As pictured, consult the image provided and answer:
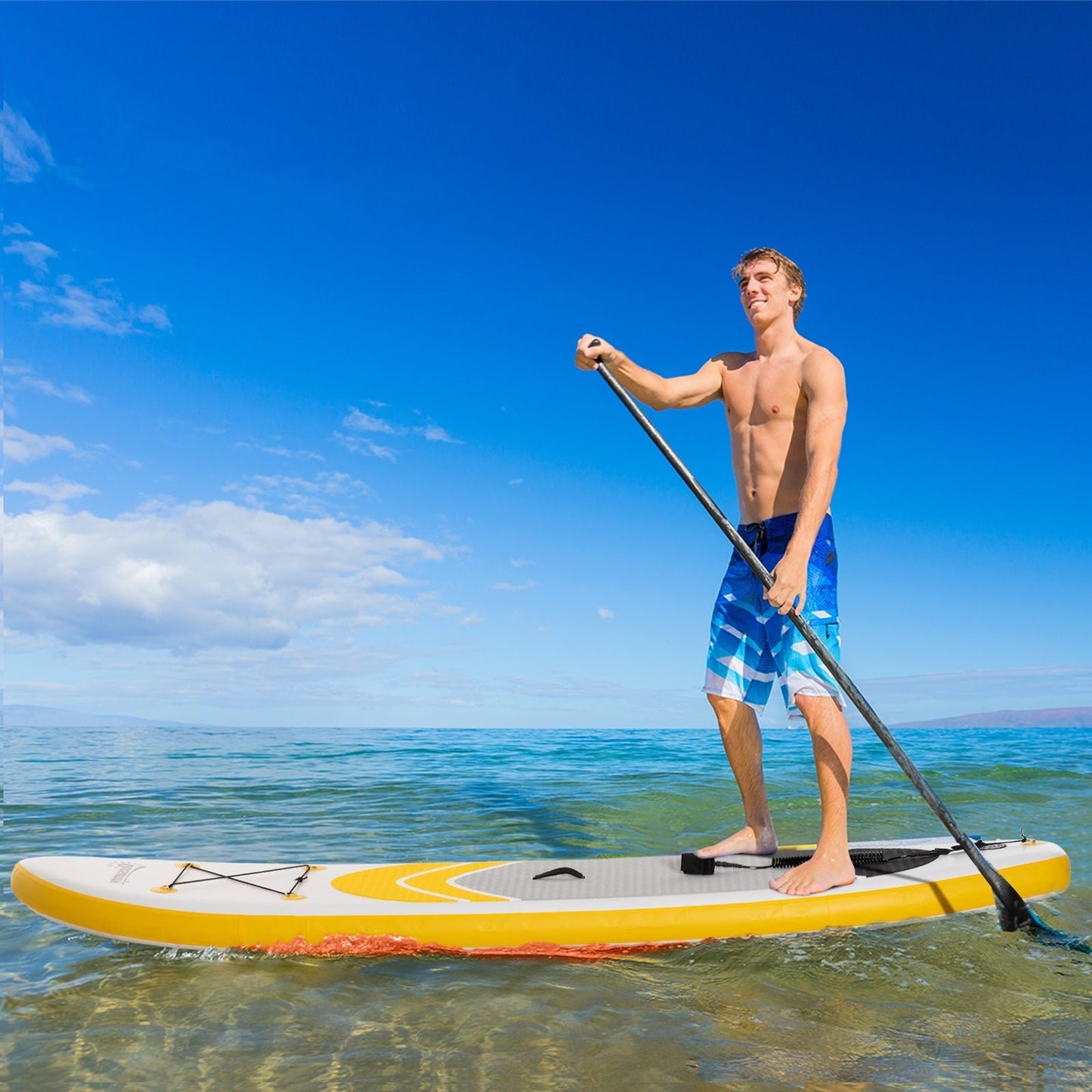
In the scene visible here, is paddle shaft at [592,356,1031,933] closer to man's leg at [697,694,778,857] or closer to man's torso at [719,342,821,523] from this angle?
man's torso at [719,342,821,523]

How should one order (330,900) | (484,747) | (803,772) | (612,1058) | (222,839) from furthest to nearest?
1. (484,747)
2. (803,772)
3. (222,839)
4. (330,900)
5. (612,1058)

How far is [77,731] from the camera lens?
73.8 feet

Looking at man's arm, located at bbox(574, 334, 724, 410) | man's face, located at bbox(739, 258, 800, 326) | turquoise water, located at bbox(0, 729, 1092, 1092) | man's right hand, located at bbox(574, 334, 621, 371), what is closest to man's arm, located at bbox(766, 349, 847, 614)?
man's face, located at bbox(739, 258, 800, 326)

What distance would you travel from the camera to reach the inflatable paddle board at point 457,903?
3.32 metres

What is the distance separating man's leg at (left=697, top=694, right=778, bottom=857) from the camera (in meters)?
4.00

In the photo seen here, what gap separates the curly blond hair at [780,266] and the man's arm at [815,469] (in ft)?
1.60

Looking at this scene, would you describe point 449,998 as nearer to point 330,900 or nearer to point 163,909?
point 330,900

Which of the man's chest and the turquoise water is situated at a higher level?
the man's chest

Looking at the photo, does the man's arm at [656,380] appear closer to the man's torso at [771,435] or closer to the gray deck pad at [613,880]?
the man's torso at [771,435]

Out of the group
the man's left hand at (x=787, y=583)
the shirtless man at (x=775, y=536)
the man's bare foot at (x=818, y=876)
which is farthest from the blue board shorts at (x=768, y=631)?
the man's bare foot at (x=818, y=876)

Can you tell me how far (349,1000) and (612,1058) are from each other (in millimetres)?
964

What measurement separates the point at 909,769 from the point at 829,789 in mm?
336

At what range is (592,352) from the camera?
3.96 m

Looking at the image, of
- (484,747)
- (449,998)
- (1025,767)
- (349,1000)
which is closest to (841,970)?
(449,998)
